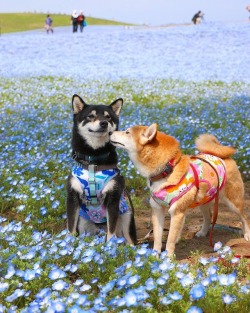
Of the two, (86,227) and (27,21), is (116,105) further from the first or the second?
(27,21)

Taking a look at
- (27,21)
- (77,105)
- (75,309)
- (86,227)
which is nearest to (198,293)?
(75,309)

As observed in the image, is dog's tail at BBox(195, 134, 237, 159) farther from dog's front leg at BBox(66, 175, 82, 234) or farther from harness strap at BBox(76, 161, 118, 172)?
dog's front leg at BBox(66, 175, 82, 234)

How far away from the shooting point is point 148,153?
13.3ft

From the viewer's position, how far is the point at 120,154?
7.18m

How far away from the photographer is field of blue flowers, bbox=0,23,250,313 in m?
2.86

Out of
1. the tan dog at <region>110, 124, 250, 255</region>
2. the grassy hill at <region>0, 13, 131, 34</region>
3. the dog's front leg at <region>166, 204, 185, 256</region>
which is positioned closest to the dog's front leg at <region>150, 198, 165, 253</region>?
the tan dog at <region>110, 124, 250, 255</region>

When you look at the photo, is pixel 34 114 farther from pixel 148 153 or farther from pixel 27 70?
pixel 27 70

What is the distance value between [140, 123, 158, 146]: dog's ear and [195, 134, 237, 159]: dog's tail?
919mm

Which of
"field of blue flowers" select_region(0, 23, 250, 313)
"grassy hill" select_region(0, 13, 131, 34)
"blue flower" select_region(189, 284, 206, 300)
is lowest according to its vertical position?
"grassy hill" select_region(0, 13, 131, 34)

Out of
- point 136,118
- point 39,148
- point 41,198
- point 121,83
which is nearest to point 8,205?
point 41,198

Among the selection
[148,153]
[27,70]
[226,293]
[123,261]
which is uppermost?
[148,153]

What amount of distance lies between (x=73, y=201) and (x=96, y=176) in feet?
1.01

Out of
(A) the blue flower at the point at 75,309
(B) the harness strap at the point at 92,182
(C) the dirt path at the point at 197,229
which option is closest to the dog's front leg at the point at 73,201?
(B) the harness strap at the point at 92,182

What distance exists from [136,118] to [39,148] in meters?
3.01
